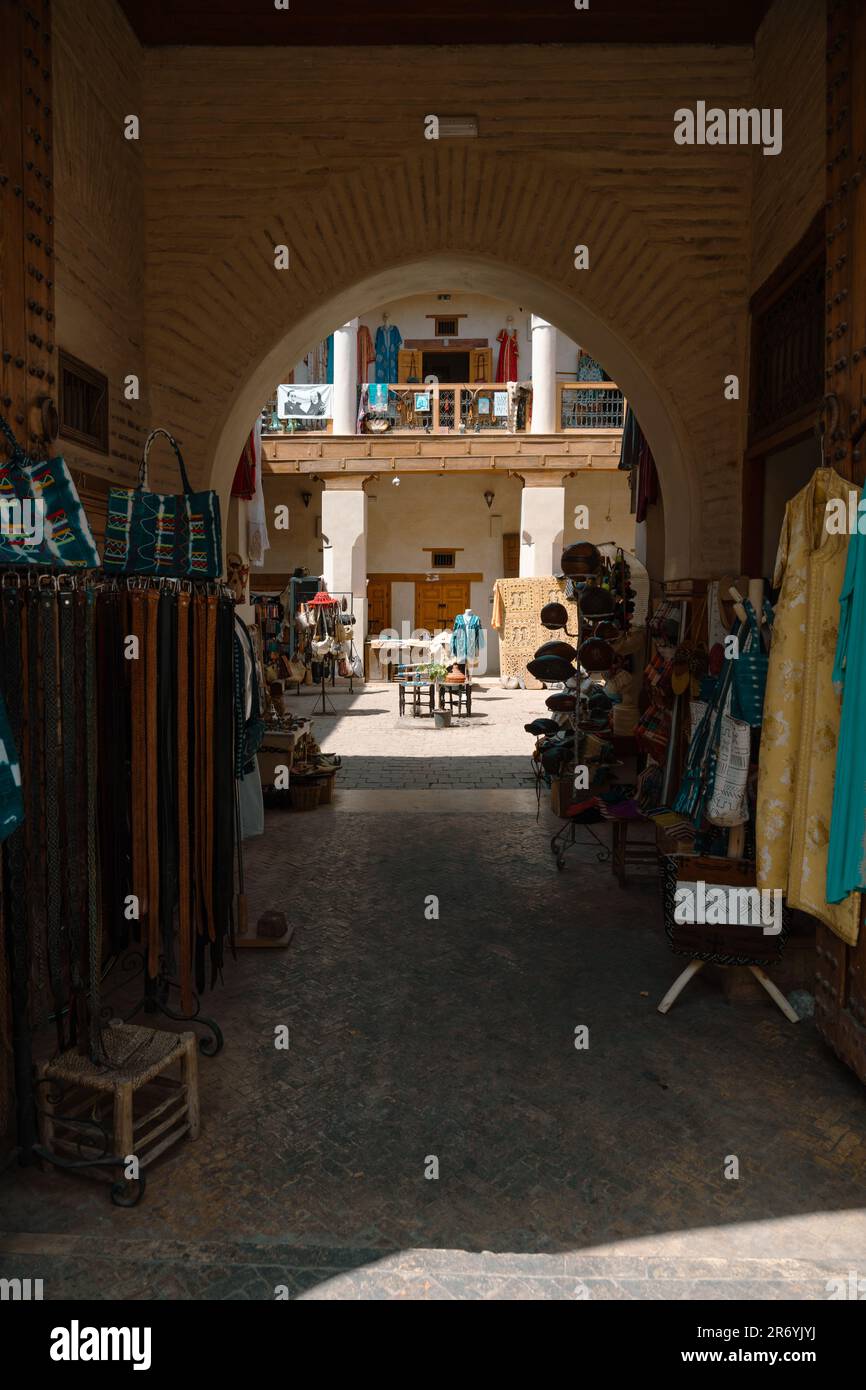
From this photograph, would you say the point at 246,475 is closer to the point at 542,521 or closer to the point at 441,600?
the point at 542,521

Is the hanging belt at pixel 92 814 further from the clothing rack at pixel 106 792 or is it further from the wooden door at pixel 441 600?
the wooden door at pixel 441 600

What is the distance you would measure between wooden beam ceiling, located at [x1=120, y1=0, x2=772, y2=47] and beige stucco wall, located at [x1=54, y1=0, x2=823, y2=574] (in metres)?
0.08

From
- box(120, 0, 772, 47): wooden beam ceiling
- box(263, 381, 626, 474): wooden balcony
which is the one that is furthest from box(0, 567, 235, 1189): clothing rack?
box(263, 381, 626, 474): wooden balcony

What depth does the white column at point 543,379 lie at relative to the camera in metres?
18.4

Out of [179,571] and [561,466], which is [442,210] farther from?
[561,466]

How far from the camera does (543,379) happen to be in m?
18.5

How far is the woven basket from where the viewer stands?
26.3 feet

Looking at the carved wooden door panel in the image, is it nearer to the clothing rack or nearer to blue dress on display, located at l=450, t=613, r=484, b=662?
the clothing rack

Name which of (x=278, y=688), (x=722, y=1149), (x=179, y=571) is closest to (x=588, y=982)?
(x=722, y=1149)

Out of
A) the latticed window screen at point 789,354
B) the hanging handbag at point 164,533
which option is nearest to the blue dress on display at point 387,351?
the latticed window screen at point 789,354

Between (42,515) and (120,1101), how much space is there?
187 cm

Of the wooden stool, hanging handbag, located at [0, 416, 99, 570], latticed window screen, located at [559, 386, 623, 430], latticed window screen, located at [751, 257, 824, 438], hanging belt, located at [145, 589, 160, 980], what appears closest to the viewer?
hanging handbag, located at [0, 416, 99, 570]

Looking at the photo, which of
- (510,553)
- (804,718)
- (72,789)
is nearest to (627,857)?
(804,718)

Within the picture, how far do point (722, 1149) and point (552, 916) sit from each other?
7.64 feet
